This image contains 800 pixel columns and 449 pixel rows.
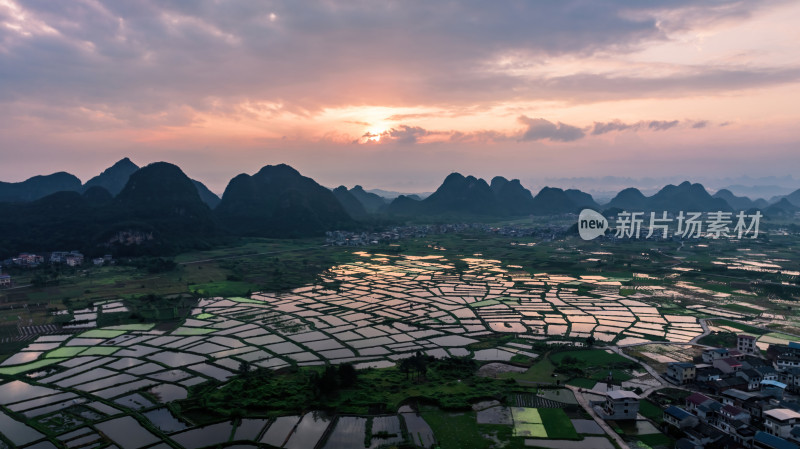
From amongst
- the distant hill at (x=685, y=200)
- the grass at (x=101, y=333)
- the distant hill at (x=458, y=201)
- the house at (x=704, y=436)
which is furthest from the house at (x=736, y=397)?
the distant hill at (x=685, y=200)

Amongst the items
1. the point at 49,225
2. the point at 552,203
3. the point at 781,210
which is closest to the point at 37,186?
the point at 49,225

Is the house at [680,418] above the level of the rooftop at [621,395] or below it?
below

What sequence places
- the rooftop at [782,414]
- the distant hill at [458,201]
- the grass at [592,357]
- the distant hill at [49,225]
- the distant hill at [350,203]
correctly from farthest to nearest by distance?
the distant hill at [458,201], the distant hill at [350,203], the distant hill at [49,225], the grass at [592,357], the rooftop at [782,414]

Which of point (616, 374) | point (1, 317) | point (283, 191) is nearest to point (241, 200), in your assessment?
point (283, 191)

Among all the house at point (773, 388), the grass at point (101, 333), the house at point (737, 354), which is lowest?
the grass at point (101, 333)

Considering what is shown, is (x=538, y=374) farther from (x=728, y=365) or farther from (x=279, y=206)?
(x=279, y=206)

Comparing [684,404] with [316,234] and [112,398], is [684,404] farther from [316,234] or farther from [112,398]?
[316,234]

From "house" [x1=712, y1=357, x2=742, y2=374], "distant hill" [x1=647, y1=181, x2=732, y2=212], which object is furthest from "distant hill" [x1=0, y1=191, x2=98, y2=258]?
"distant hill" [x1=647, y1=181, x2=732, y2=212]

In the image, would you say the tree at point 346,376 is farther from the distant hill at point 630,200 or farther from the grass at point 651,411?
the distant hill at point 630,200
